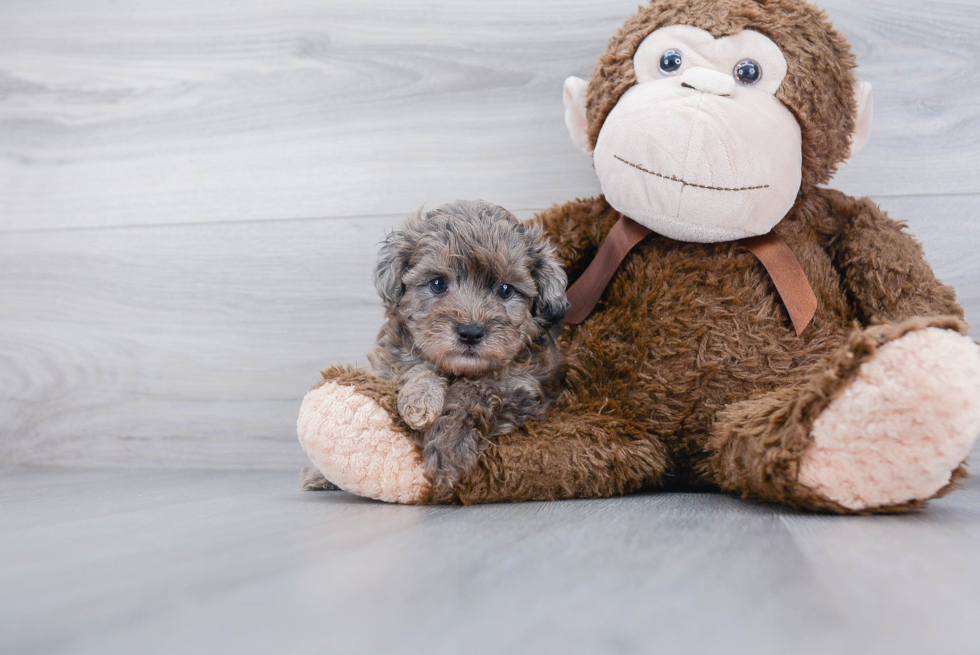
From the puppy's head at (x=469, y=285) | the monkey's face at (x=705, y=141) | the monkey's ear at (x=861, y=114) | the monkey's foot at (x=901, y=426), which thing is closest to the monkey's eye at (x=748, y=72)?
the monkey's face at (x=705, y=141)

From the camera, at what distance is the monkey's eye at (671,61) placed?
4.05ft

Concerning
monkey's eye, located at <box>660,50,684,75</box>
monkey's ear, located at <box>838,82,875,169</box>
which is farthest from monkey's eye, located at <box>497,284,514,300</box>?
monkey's ear, located at <box>838,82,875,169</box>

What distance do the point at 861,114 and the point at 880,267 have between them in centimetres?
31

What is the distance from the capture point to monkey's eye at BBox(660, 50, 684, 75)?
1235 millimetres

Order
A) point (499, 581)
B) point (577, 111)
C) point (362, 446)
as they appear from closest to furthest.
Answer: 1. point (499, 581)
2. point (362, 446)
3. point (577, 111)

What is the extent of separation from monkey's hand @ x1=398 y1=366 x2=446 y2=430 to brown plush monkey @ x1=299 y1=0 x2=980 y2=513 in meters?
0.03

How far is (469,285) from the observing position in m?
1.21

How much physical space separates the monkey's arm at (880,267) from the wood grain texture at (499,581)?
0.34m

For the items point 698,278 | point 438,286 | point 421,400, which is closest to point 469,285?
point 438,286

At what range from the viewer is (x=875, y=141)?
160 centimetres

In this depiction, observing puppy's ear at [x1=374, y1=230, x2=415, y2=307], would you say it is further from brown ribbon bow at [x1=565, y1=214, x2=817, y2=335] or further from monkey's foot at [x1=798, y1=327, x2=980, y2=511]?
monkey's foot at [x1=798, y1=327, x2=980, y2=511]

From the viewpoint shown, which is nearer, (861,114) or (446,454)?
(446,454)

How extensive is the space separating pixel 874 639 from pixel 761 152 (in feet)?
2.72

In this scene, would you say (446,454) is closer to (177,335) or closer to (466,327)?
(466,327)
